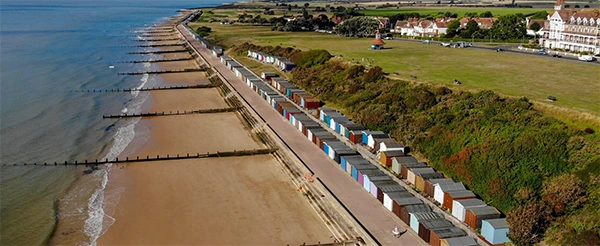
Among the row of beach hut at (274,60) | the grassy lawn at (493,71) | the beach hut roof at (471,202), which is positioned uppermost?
the grassy lawn at (493,71)

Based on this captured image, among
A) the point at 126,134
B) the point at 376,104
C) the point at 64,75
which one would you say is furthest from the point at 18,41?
the point at 376,104

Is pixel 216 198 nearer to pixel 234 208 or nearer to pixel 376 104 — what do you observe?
pixel 234 208

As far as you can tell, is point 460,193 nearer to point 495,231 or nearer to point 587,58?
point 495,231

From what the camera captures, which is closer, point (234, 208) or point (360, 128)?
point (234, 208)

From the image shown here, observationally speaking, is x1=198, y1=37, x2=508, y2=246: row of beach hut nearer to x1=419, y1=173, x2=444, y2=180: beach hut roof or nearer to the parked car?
x1=419, y1=173, x2=444, y2=180: beach hut roof

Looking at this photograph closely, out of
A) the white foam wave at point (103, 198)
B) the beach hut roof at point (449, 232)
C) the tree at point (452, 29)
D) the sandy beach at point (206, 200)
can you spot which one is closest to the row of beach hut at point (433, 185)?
the beach hut roof at point (449, 232)

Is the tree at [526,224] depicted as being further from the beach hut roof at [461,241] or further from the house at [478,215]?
the beach hut roof at [461,241]

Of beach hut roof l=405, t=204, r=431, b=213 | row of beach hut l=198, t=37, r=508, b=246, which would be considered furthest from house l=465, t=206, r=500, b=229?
beach hut roof l=405, t=204, r=431, b=213
